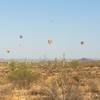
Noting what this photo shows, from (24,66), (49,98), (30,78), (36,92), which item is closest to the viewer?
(49,98)

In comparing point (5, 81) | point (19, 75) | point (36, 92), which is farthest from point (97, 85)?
Answer: point (5, 81)

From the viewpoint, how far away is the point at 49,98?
15281 mm

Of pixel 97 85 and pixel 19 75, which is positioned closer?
pixel 97 85

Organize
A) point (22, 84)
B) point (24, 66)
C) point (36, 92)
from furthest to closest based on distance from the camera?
1. point (24, 66)
2. point (22, 84)
3. point (36, 92)

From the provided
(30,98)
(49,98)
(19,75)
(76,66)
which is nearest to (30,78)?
(19,75)

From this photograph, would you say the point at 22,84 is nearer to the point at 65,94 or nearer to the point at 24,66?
the point at 24,66

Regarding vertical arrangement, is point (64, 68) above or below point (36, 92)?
above

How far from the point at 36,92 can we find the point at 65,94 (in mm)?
4877

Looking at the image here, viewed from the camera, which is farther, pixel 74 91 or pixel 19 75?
pixel 19 75

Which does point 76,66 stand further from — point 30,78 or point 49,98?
point 49,98

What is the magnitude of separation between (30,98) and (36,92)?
260 centimetres

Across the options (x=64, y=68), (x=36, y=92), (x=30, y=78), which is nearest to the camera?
(x=64, y=68)

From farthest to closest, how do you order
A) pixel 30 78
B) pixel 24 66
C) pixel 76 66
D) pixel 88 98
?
1. pixel 76 66
2. pixel 24 66
3. pixel 30 78
4. pixel 88 98

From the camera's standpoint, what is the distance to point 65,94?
14703 millimetres
